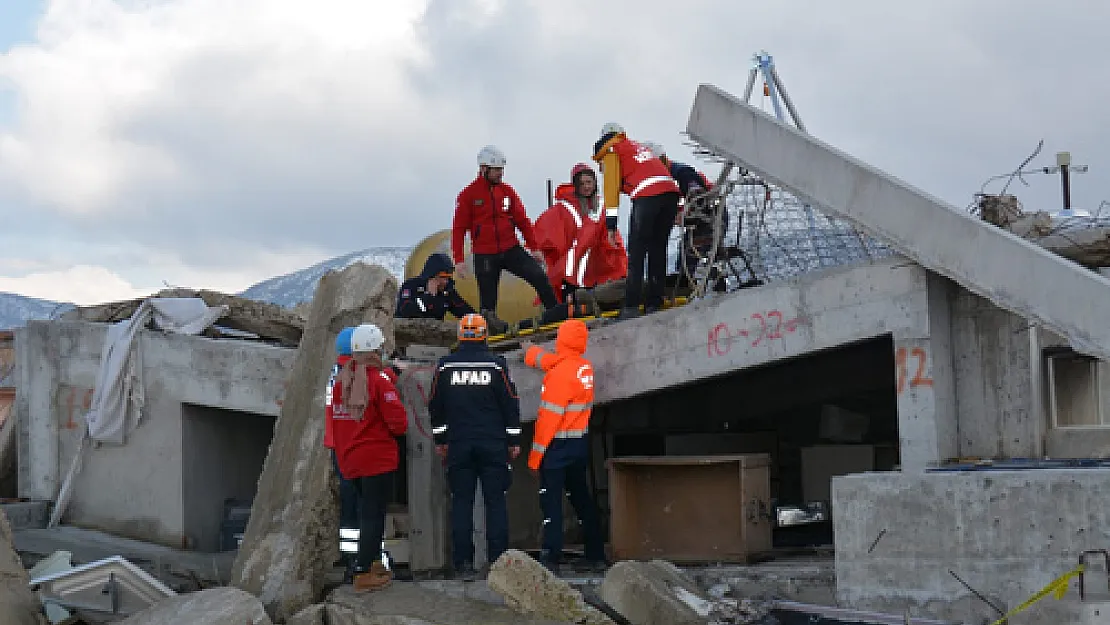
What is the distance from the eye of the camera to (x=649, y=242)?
30.8 ft

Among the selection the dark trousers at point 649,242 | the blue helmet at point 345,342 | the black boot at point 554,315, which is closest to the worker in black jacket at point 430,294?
the black boot at point 554,315

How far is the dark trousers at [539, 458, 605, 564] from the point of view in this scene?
8.12 meters

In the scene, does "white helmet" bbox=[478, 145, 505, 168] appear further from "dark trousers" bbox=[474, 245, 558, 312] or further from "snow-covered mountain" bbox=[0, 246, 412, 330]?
"snow-covered mountain" bbox=[0, 246, 412, 330]

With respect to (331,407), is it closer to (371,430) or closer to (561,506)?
(371,430)

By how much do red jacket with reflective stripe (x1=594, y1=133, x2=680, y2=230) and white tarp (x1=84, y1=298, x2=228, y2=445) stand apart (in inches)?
154

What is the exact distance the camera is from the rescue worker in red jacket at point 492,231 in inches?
405

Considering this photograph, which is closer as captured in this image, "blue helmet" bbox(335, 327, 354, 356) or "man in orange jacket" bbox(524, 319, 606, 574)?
"blue helmet" bbox(335, 327, 354, 356)

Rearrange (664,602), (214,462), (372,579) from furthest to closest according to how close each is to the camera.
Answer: (214,462), (372,579), (664,602)

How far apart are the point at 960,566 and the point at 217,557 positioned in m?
6.42

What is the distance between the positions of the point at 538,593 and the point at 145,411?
544cm

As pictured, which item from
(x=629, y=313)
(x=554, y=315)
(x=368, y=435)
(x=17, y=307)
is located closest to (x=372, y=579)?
(x=368, y=435)

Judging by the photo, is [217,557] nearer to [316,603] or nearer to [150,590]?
[150,590]

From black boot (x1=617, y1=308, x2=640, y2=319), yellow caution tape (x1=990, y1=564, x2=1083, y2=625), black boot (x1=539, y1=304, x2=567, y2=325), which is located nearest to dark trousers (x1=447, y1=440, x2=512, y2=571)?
black boot (x1=617, y1=308, x2=640, y2=319)

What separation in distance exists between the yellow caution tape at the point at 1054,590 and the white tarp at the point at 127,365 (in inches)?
291
